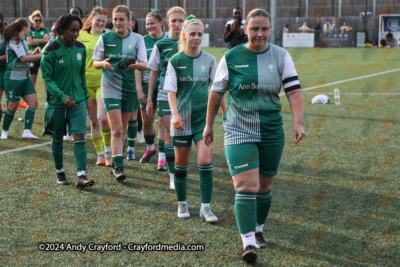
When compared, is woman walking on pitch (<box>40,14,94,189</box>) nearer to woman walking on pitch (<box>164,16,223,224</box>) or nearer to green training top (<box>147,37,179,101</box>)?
green training top (<box>147,37,179,101</box>)

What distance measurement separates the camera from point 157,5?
4250cm

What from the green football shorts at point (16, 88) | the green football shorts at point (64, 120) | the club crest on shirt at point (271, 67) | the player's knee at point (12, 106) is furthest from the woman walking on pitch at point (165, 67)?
the player's knee at point (12, 106)

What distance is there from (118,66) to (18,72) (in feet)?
10.1

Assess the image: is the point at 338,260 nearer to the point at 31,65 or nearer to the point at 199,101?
the point at 199,101

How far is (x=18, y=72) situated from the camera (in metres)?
8.39

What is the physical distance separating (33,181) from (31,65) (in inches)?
237

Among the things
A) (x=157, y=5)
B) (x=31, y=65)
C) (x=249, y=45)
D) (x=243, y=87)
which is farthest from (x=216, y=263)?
(x=157, y=5)

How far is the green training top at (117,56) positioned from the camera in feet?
19.9

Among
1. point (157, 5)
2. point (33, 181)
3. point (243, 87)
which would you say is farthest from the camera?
point (157, 5)

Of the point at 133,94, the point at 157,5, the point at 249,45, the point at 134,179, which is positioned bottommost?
the point at 134,179

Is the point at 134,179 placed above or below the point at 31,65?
below

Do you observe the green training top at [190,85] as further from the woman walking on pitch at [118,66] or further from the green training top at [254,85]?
the woman walking on pitch at [118,66]

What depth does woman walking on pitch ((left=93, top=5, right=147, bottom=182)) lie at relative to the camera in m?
6.02

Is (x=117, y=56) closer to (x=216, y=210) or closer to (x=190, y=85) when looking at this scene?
(x=190, y=85)
